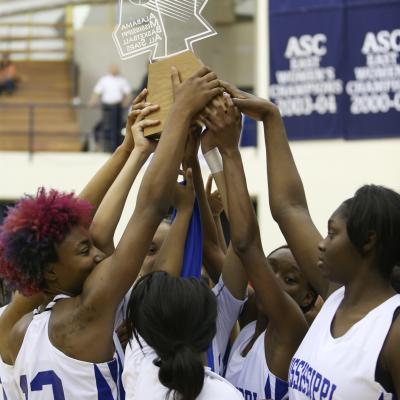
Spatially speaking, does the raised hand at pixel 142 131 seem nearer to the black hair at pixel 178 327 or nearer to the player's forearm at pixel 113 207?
the player's forearm at pixel 113 207

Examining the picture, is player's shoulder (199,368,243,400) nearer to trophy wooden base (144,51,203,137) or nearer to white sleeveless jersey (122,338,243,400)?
white sleeveless jersey (122,338,243,400)

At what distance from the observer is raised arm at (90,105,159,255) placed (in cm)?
390

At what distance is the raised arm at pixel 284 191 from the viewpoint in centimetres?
361

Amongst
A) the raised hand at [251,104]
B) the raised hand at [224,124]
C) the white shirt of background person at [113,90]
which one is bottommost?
the raised hand at [224,124]

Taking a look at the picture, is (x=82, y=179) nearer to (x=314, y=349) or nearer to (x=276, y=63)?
(x=276, y=63)

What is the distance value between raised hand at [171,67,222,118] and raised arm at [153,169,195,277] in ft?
1.41

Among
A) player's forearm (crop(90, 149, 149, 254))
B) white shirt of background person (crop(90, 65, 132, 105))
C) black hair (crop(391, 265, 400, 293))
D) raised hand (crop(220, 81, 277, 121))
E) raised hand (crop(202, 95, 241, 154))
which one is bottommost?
black hair (crop(391, 265, 400, 293))

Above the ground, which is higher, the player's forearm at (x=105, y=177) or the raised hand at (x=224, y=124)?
the raised hand at (x=224, y=124)

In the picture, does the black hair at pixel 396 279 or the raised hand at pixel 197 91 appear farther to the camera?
the black hair at pixel 396 279

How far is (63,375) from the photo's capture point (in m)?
3.59

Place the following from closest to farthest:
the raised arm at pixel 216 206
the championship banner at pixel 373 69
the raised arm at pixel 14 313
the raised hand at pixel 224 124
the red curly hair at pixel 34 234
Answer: the red curly hair at pixel 34 234
the raised hand at pixel 224 124
the raised arm at pixel 14 313
the raised arm at pixel 216 206
the championship banner at pixel 373 69

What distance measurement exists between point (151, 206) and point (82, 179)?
11404 millimetres

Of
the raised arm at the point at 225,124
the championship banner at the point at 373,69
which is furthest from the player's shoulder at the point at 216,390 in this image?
the championship banner at the point at 373,69

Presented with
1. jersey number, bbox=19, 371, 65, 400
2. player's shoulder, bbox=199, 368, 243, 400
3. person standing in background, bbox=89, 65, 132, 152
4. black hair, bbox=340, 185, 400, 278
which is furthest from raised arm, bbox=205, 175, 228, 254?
person standing in background, bbox=89, 65, 132, 152
